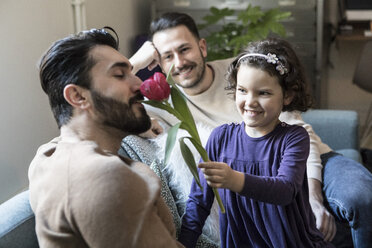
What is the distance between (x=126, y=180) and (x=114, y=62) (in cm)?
34

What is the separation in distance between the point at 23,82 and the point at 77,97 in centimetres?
125

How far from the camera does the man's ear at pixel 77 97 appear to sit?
44.8 inches

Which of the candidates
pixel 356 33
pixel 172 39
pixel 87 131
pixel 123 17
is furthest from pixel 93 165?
pixel 356 33

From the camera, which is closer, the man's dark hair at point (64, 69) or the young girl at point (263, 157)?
the man's dark hair at point (64, 69)

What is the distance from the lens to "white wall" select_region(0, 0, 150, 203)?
2158 mm

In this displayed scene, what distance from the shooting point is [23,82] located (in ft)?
7.52

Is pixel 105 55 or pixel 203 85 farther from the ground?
pixel 105 55

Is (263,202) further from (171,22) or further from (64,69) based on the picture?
(171,22)

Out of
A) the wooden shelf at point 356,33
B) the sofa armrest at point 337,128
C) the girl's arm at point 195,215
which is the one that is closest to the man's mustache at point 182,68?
the sofa armrest at point 337,128

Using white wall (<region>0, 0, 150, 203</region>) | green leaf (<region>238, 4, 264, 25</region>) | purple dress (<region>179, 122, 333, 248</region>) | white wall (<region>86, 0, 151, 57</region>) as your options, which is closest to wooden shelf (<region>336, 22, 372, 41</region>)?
green leaf (<region>238, 4, 264, 25</region>)

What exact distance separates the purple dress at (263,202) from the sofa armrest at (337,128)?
1.23 m

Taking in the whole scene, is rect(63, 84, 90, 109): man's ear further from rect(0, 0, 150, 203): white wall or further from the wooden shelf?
the wooden shelf

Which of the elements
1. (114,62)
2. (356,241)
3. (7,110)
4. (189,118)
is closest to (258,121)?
(189,118)

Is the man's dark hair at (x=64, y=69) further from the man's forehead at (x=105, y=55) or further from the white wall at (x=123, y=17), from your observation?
the white wall at (x=123, y=17)
